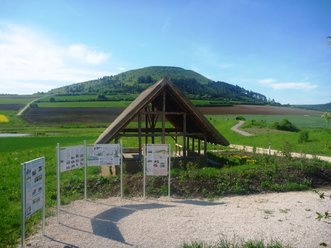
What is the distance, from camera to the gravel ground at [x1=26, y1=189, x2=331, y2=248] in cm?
770

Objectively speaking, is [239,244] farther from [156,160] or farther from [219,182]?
[219,182]

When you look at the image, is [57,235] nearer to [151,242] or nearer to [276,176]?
[151,242]

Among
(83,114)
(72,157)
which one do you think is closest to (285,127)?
(83,114)

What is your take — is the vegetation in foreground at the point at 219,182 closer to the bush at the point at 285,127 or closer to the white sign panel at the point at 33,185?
the white sign panel at the point at 33,185

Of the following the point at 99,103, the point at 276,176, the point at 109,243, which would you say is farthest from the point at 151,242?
the point at 99,103

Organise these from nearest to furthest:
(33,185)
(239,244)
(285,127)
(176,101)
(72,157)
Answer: (239,244)
(33,185)
(72,157)
(176,101)
(285,127)

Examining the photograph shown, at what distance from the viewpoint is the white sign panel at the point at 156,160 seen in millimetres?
11344

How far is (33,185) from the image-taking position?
7523 mm

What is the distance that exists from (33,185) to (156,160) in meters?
4.58

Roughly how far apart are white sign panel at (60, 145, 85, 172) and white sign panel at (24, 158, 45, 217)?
5.93ft

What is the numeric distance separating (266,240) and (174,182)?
197 inches

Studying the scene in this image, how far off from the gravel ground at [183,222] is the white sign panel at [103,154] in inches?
46.8

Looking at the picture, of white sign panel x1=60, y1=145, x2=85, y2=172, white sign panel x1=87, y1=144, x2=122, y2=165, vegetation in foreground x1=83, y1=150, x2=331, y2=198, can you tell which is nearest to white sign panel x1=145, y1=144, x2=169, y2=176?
vegetation in foreground x1=83, y1=150, x2=331, y2=198

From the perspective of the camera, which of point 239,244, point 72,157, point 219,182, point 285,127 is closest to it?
point 239,244
